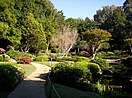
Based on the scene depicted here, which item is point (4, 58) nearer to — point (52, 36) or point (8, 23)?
point (8, 23)

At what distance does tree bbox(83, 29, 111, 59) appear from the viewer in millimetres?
57384

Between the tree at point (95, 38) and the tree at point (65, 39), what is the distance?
3.25 metres

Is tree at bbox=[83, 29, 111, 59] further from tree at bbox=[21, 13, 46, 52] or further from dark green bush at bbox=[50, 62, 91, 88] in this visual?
dark green bush at bbox=[50, 62, 91, 88]

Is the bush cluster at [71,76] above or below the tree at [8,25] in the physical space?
below

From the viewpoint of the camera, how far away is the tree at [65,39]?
198 ft

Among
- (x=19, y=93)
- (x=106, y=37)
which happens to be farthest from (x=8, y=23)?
(x=19, y=93)

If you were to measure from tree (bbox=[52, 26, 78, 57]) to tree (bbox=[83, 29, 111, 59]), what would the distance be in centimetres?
325

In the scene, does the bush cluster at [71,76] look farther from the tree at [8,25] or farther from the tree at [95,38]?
the tree at [95,38]

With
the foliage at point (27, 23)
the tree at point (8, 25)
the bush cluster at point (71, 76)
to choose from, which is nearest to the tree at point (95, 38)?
the foliage at point (27, 23)

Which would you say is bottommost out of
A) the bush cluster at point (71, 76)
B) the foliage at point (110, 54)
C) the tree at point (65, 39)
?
the bush cluster at point (71, 76)

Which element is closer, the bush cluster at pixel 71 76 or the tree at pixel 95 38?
the bush cluster at pixel 71 76

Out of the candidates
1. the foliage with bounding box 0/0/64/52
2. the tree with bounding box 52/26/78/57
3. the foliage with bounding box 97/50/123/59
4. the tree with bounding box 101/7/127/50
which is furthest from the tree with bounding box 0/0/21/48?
the tree with bounding box 101/7/127/50

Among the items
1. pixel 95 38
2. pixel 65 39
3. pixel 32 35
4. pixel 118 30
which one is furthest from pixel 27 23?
pixel 118 30

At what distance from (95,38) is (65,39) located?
21.2 ft
